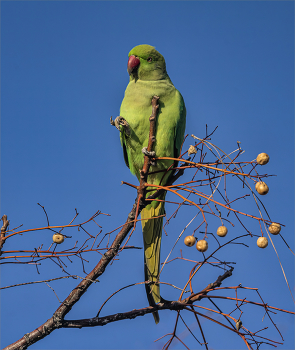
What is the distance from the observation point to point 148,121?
3.49m

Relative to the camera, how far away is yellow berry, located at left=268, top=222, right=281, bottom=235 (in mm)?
1923

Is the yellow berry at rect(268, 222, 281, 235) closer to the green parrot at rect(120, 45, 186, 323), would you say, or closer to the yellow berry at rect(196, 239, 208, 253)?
the yellow berry at rect(196, 239, 208, 253)

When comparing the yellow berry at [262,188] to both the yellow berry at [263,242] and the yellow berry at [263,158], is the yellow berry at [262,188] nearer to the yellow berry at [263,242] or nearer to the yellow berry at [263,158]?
the yellow berry at [263,158]

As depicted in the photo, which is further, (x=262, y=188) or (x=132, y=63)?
(x=132, y=63)

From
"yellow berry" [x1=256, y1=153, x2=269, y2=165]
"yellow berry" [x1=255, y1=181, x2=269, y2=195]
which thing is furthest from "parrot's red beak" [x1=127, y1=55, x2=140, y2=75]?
"yellow berry" [x1=255, y1=181, x2=269, y2=195]

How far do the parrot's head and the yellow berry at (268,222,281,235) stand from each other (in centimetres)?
243

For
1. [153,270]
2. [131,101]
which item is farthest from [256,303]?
[131,101]

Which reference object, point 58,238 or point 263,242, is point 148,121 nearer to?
point 58,238

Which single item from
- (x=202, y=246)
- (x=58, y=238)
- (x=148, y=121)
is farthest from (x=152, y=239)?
(x=202, y=246)

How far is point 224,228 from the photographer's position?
2092 mm

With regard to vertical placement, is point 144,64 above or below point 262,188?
above

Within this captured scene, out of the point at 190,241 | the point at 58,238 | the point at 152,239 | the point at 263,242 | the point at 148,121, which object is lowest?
the point at 263,242

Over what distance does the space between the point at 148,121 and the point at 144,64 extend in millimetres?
793

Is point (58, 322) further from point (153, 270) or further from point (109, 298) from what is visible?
point (153, 270)
